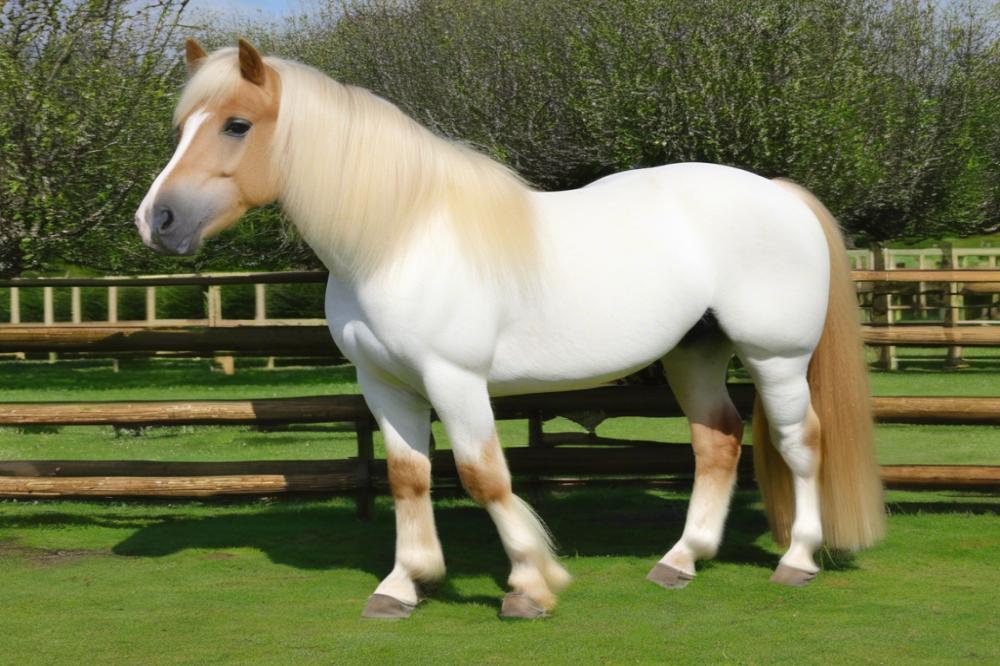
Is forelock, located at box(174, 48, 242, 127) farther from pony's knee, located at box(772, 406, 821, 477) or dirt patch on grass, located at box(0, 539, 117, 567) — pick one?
pony's knee, located at box(772, 406, 821, 477)

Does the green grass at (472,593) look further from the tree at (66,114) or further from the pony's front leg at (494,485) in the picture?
the tree at (66,114)

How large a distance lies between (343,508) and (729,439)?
278 centimetres

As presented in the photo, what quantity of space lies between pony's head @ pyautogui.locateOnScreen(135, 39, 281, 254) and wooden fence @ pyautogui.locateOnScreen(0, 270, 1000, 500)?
6.46 ft

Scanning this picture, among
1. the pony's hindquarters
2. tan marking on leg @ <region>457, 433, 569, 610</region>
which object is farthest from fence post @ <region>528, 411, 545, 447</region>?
tan marking on leg @ <region>457, 433, 569, 610</region>

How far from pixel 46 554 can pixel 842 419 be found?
13.1 ft

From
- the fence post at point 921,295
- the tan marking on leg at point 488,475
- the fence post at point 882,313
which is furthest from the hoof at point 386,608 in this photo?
the fence post at point 921,295

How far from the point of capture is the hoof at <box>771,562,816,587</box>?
4.77 meters

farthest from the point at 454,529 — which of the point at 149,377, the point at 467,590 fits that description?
the point at 149,377

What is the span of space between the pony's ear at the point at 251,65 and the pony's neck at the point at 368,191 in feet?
0.39

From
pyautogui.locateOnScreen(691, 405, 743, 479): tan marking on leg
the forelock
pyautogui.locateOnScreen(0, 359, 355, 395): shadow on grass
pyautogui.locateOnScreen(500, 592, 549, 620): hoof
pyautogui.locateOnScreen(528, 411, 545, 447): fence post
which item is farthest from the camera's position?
pyautogui.locateOnScreen(0, 359, 355, 395): shadow on grass

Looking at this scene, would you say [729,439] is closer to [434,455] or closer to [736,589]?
[736,589]

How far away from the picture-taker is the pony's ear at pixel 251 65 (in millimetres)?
3982

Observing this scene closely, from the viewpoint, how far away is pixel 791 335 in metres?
4.68

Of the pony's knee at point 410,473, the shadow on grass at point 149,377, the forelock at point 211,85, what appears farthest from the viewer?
the shadow on grass at point 149,377
